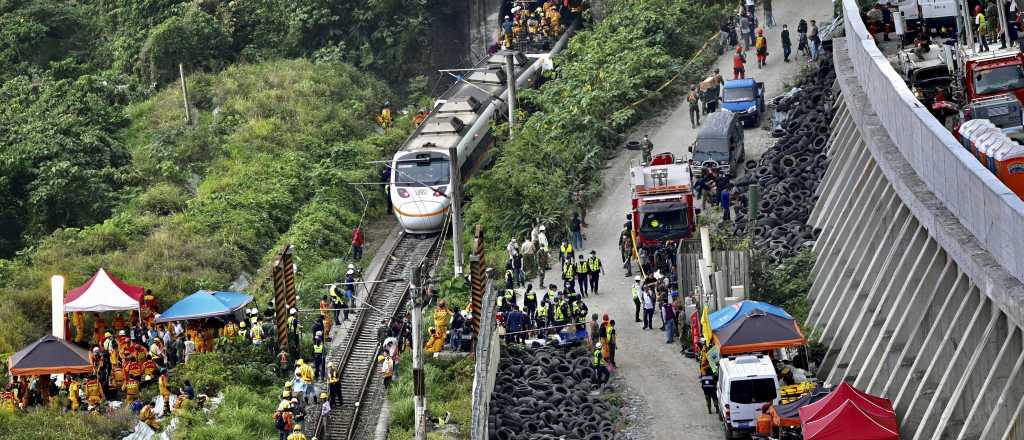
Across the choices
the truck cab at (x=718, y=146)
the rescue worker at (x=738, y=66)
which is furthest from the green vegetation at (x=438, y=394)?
the rescue worker at (x=738, y=66)

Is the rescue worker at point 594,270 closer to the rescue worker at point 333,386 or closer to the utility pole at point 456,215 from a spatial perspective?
the utility pole at point 456,215

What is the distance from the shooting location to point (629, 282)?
Result: 44688 millimetres

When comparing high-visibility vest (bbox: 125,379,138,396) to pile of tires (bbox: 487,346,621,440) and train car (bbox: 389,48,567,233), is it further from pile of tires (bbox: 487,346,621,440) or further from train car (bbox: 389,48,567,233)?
train car (bbox: 389,48,567,233)

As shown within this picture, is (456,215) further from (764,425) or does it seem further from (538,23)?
(538,23)

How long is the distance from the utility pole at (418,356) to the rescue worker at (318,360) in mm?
6517

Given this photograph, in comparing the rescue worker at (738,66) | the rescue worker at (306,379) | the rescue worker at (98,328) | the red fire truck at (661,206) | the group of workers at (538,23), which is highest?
the group of workers at (538,23)

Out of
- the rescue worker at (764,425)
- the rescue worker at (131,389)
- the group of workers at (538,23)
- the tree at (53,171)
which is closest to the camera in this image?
the rescue worker at (764,425)

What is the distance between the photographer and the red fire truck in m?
44.0

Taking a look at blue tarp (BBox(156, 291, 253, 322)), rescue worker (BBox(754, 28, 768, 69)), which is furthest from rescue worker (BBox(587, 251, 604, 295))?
rescue worker (BBox(754, 28, 768, 69))

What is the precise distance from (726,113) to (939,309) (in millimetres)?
17530

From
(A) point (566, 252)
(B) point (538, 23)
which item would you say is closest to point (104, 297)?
(A) point (566, 252)

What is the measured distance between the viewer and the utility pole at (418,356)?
1340 inches

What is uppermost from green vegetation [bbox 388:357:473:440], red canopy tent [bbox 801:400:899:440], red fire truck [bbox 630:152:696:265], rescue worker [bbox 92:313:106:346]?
red fire truck [bbox 630:152:696:265]

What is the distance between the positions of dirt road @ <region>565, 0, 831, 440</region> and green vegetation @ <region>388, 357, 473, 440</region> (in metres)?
3.63
